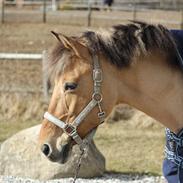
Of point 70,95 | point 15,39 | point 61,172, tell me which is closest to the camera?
point 70,95

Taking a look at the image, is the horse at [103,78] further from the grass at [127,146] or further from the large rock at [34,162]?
the grass at [127,146]

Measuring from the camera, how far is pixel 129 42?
3.21 m

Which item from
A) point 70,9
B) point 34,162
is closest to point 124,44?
point 34,162

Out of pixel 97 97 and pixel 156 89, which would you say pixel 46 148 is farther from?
pixel 156 89

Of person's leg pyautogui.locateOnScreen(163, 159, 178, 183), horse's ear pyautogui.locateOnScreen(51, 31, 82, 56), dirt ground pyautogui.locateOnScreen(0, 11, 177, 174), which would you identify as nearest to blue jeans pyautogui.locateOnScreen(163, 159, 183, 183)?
person's leg pyautogui.locateOnScreen(163, 159, 178, 183)

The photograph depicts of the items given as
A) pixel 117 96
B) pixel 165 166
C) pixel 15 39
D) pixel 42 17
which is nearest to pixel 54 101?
pixel 117 96

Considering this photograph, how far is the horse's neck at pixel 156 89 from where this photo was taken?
325 centimetres

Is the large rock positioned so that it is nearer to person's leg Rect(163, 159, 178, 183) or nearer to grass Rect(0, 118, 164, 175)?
grass Rect(0, 118, 164, 175)

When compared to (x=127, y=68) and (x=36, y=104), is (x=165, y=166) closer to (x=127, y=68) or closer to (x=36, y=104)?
(x=127, y=68)

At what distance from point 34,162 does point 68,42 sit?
A: 12.2ft

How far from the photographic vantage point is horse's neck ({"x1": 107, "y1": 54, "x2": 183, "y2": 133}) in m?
3.25

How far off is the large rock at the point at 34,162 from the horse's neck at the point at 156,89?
3.28 m

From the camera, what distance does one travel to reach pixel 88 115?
3197 mm

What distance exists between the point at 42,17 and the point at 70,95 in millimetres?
23292
